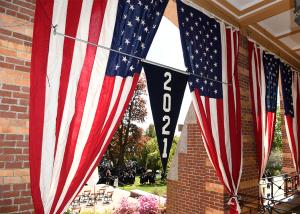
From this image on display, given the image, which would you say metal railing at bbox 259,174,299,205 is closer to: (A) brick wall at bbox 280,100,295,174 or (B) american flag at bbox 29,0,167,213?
(A) brick wall at bbox 280,100,295,174

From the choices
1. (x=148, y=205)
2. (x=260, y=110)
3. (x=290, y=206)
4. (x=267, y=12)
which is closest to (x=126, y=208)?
(x=148, y=205)

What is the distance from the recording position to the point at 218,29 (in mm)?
5258

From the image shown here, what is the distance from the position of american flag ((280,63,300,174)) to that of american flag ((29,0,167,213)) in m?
5.83

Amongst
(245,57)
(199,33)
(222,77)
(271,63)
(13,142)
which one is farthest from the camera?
(271,63)

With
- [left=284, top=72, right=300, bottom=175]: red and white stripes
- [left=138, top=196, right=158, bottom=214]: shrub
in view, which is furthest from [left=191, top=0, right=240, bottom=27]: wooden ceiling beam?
[left=138, top=196, right=158, bottom=214]: shrub

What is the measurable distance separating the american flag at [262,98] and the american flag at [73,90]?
3.72 m

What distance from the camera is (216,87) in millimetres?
→ 5031

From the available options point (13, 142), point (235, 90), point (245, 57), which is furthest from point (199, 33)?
point (13, 142)

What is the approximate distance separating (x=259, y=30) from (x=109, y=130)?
4.84 m

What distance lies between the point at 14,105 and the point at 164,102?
1.96 m

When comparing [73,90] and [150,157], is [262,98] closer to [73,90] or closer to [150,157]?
[73,90]

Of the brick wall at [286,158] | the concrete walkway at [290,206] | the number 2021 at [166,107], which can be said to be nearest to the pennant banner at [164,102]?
the number 2021 at [166,107]

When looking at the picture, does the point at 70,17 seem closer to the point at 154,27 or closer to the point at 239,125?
the point at 154,27

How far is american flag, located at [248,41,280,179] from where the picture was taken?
20.0ft
